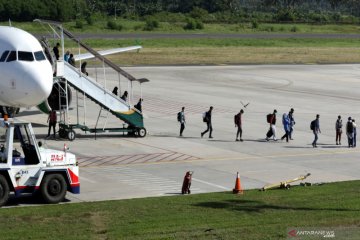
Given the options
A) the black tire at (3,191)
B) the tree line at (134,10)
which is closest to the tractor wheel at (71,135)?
the black tire at (3,191)

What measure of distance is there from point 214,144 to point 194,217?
64.0 feet

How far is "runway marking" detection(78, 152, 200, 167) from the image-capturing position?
3728cm

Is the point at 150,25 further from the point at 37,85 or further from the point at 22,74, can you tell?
the point at 37,85

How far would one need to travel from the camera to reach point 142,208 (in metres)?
25.6

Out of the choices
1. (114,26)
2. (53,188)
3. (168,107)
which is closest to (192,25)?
(114,26)

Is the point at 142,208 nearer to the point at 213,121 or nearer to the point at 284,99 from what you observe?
the point at 213,121

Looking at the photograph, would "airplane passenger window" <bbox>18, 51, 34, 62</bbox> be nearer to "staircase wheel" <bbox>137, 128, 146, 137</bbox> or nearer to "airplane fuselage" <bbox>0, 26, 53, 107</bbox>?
"airplane fuselage" <bbox>0, 26, 53, 107</bbox>

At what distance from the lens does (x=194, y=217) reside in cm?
2405

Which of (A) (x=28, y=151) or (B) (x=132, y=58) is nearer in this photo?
(A) (x=28, y=151)

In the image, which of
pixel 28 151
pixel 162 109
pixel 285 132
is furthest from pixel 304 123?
pixel 28 151

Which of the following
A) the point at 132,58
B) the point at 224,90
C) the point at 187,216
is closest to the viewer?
the point at 187,216

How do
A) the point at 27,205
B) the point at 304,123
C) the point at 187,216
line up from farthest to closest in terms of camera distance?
1. the point at 304,123
2. the point at 27,205
3. the point at 187,216

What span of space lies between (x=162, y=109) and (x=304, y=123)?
32.9 feet

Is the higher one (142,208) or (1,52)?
(1,52)
